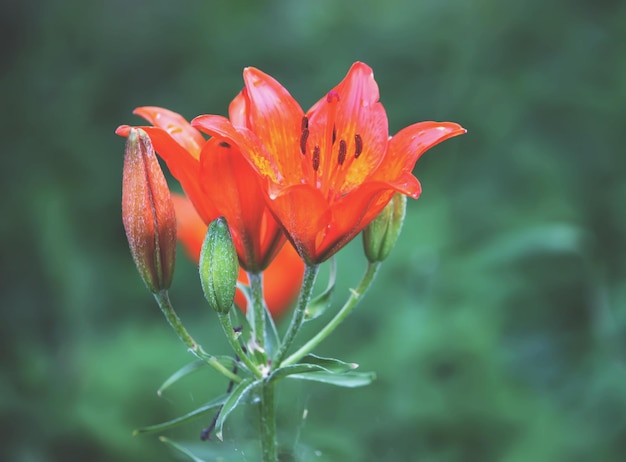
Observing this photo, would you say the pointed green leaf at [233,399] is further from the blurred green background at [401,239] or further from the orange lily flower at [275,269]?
the orange lily flower at [275,269]

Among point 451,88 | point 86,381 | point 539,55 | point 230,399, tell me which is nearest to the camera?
point 230,399

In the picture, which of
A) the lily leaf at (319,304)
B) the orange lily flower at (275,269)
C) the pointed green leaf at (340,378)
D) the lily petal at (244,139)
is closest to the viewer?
the lily petal at (244,139)

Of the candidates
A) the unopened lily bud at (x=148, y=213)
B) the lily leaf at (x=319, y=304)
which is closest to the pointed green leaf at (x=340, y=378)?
the lily leaf at (x=319, y=304)

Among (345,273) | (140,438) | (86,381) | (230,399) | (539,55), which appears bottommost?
(230,399)

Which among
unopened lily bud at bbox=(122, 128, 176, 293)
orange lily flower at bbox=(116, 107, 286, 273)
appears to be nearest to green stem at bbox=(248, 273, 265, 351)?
orange lily flower at bbox=(116, 107, 286, 273)

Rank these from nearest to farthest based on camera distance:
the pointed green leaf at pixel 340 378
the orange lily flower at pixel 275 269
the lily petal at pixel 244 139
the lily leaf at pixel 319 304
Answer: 1. the lily petal at pixel 244 139
2. the pointed green leaf at pixel 340 378
3. the lily leaf at pixel 319 304
4. the orange lily flower at pixel 275 269

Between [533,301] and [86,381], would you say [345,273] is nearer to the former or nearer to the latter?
[533,301]

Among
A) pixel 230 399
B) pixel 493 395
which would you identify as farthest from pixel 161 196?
pixel 493 395
